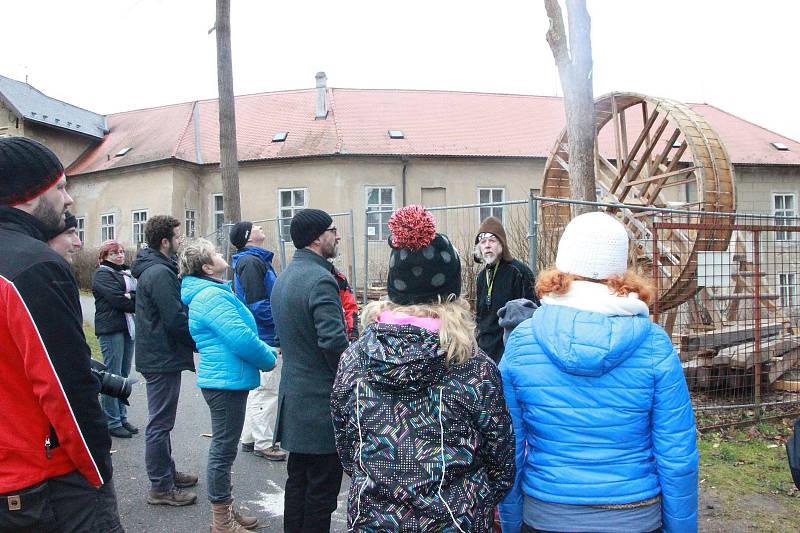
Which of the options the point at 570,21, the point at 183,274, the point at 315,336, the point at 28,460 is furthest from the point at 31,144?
the point at 570,21

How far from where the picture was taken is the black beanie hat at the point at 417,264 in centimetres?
223

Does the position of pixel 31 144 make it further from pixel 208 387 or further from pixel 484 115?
pixel 484 115

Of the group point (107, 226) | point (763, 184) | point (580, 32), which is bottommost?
point (107, 226)

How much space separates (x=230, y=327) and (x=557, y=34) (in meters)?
4.30

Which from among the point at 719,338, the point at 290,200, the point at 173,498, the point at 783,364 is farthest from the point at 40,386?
the point at 290,200

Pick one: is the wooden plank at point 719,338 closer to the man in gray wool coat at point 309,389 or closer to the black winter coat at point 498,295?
the black winter coat at point 498,295

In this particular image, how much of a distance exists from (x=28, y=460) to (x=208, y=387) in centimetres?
193

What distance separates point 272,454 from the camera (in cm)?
555

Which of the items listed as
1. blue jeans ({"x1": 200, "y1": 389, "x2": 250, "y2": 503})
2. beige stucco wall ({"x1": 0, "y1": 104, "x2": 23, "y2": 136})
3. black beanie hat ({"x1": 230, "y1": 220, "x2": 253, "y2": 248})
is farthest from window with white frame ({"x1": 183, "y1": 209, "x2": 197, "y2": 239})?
blue jeans ({"x1": 200, "y1": 389, "x2": 250, "y2": 503})

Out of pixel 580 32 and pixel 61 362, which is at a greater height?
pixel 580 32

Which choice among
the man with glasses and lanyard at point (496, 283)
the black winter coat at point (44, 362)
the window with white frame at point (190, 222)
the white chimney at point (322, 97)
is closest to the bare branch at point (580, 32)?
the man with glasses and lanyard at point (496, 283)

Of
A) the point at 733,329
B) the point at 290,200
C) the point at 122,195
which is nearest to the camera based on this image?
the point at 733,329

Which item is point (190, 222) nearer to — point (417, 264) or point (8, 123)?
point (8, 123)

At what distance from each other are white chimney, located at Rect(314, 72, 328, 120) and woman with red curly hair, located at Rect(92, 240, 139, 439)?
831 inches
